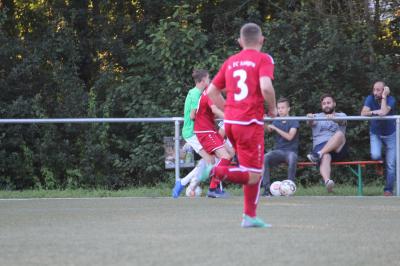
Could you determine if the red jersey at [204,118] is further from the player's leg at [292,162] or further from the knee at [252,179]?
the knee at [252,179]

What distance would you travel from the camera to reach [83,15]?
73.9ft

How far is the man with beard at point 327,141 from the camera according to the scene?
14.3 meters

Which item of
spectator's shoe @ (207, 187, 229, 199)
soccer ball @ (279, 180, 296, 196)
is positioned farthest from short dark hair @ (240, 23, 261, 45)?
soccer ball @ (279, 180, 296, 196)

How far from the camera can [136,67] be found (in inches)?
848

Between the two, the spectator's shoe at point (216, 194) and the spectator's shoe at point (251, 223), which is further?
the spectator's shoe at point (216, 194)

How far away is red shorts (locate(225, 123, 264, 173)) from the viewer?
867 cm

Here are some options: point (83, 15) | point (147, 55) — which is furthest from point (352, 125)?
point (83, 15)

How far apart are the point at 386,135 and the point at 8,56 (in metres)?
9.68

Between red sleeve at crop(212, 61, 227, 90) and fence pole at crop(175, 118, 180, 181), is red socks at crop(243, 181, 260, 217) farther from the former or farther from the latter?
fence pole at crop(175, 118, 180, 181)

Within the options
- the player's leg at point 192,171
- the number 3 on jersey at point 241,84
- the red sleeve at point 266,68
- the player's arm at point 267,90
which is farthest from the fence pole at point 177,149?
the player's arm at point 267,90

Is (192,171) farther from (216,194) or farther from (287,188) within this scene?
(287,188)

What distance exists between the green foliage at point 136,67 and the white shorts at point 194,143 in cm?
322

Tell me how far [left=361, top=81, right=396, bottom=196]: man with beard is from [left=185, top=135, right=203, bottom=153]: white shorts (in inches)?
107

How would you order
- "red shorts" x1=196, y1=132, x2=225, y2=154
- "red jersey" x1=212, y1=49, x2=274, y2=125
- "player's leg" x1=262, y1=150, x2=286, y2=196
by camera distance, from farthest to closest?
1. "player's leg" x1=262, y1=150, x2=286, y2=196
2. "red shorts" x1=196, y1=132, x2=225, y2=154
3. "red jersey" x1=212, y1=49, x2=274, y2=125
